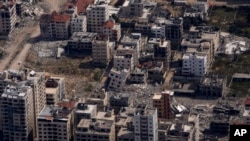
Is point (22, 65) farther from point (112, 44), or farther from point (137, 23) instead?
point (137, 23)


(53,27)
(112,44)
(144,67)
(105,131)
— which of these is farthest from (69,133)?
(53,27)

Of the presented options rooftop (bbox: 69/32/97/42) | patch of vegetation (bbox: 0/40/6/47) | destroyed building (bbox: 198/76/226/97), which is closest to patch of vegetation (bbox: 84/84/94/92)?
rooftop (bbox: 69/32/97/42)

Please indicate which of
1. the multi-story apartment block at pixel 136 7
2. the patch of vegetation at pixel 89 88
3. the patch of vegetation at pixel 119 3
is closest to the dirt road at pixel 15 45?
the patch of vegetation at pixel 89 88

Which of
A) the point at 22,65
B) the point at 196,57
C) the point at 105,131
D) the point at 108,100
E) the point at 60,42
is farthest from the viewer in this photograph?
the point at 60,42

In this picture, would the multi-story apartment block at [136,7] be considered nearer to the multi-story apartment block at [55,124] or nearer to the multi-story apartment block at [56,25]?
the multi-story apartment block at [56,25]

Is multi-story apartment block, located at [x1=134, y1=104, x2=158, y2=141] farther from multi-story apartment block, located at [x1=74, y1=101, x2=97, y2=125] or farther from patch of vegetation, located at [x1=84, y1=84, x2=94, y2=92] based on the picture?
patch of vegetation, located at [x1=84, y1=84, x2=94, y2=92]

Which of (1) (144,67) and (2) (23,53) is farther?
(2) (23,53)

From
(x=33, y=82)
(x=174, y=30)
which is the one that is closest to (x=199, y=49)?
(x=174, y=30)
